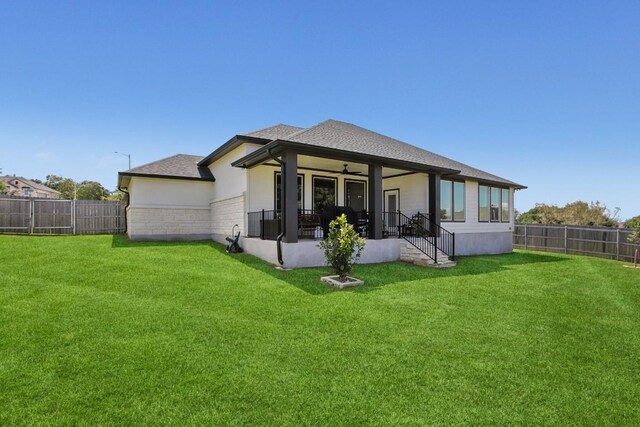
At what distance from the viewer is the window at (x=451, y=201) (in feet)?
43.8

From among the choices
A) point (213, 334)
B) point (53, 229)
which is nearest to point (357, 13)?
point (213, 334)

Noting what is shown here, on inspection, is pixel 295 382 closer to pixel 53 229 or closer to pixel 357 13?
pixel 357 13

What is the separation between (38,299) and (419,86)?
1481cm

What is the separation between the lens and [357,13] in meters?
10.9

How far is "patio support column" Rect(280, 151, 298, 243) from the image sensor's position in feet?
27.1

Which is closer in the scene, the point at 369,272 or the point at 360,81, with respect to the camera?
the point at 369,272

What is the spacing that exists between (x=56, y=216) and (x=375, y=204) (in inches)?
603

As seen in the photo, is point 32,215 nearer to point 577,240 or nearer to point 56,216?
point 56,216

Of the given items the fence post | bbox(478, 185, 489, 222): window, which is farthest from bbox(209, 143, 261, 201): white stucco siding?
bbox(478, 185, 489, 222): window

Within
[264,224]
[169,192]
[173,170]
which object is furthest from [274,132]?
[169,192]

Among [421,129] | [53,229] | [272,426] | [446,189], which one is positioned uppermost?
[421,129]

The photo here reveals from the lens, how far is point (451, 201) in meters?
13.6

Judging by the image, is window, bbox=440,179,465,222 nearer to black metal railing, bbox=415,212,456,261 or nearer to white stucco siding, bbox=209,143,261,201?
black metal railing, bbox=415,212,456,261

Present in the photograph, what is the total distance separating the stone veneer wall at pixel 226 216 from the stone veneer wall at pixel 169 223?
1.79 ft
